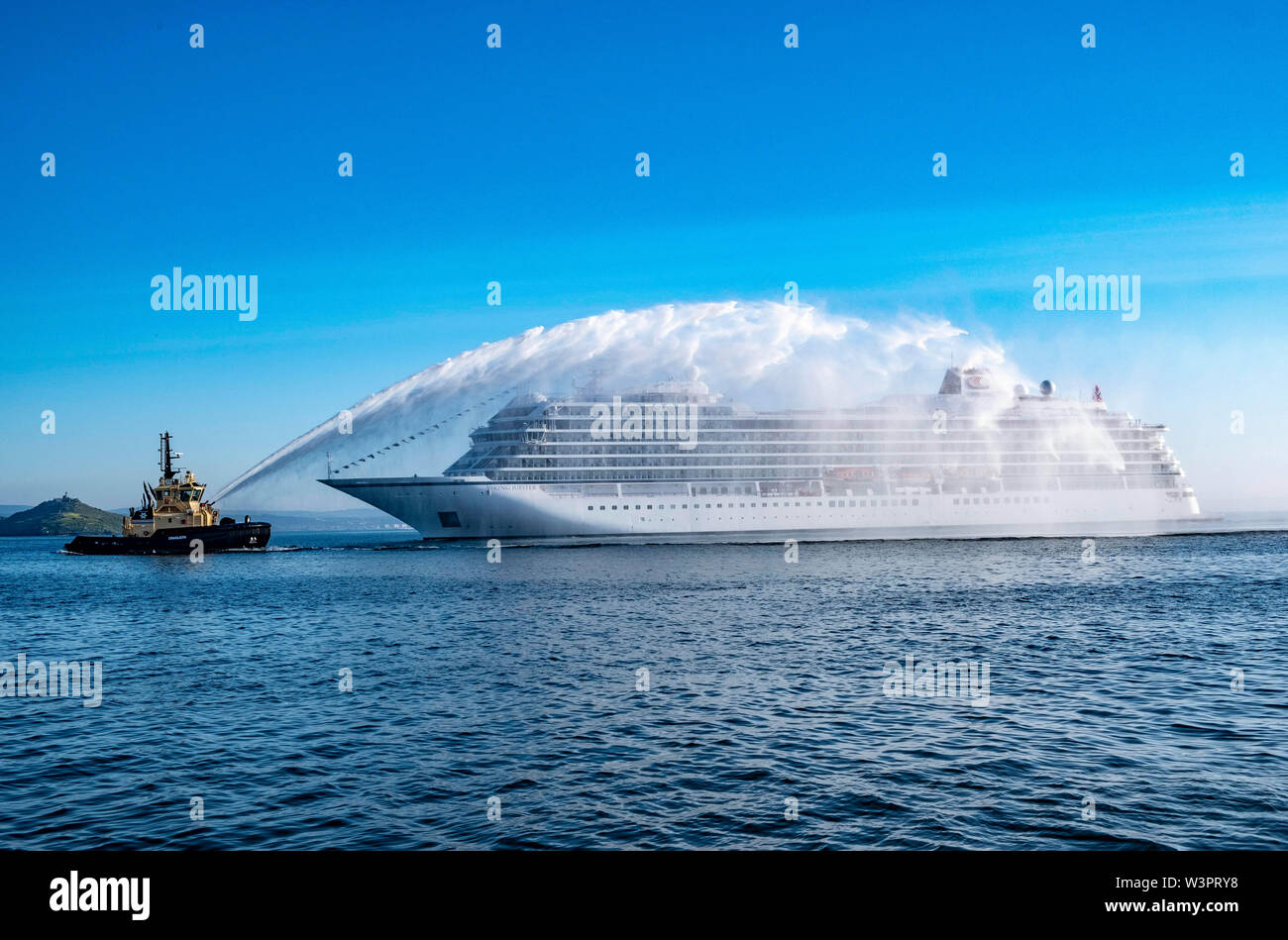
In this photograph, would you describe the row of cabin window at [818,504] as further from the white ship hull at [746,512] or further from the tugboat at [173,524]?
the tugboat at [173,524]

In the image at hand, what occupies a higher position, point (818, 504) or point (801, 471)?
point (801, 471)

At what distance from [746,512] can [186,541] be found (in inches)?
2277

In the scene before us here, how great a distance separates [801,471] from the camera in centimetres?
9700

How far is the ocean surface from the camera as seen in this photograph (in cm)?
1262

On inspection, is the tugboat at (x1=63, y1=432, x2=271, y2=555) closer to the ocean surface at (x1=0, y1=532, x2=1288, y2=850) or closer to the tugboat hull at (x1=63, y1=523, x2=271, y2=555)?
the tugboat hull at (x1=63, y1=523, x2=271, y2=555)

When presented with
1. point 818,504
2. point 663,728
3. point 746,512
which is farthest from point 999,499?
point 663,728

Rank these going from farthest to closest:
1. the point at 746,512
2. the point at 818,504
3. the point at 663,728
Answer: the point at 818,504
the point at 746,512
the point at 663,728

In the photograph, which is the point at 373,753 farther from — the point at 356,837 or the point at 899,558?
the point at 899,558

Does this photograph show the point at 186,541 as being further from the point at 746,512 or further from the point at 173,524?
the point at 746,512

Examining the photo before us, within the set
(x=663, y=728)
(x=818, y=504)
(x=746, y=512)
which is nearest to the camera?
(x=663, y=728)

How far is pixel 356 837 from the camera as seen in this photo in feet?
40.1

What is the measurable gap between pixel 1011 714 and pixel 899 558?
53876mm

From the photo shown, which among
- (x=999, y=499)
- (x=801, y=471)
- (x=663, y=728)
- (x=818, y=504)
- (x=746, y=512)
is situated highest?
(x=801, y=471)
